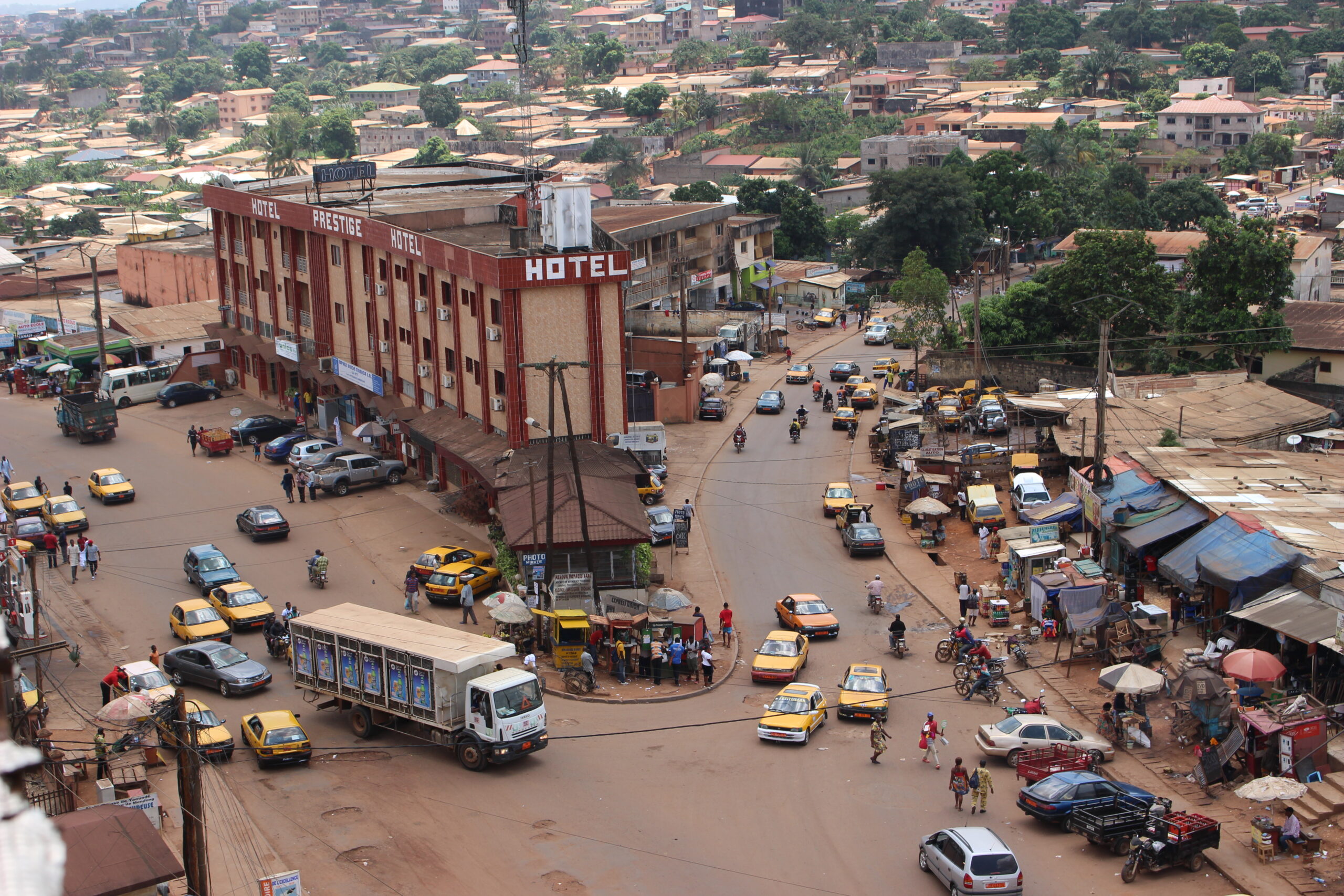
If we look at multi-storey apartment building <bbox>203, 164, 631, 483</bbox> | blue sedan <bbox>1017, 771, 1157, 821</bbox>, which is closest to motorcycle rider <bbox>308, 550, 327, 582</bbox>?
multi-storey apartment building <bbox>203, 164, 631, 483</bbox>

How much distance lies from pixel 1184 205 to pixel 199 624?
79.1 m

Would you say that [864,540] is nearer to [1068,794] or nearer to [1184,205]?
[1068,794]

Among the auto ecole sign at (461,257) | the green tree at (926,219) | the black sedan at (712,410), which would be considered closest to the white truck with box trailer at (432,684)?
the auto ecole sign at (461,257)

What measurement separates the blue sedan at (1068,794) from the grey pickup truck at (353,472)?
1108 inches

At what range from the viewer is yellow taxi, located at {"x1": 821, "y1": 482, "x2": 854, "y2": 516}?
4434 cm

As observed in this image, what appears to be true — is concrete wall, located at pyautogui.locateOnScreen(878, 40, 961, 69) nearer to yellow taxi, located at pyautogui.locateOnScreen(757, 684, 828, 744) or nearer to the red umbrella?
yellow taxi, located at pyautogui.locateOnScreen(757, 684, 828, 744)

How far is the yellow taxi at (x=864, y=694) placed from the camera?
29.2 meters

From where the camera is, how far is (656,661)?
3189 centimetres

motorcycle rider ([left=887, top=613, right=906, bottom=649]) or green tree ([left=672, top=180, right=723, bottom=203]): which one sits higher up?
green tree ([left=672, top=180, right=723, bottom=203])

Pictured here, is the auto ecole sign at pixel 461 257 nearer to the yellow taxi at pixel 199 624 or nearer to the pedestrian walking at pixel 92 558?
the yellow taxi at pixel 199 624

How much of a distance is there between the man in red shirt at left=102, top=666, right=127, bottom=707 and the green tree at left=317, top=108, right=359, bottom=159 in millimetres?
143151

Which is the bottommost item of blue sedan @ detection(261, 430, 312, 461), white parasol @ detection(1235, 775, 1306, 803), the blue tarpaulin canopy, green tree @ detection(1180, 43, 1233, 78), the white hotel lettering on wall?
blue sedan @ detection(261, 430, 312, 461)

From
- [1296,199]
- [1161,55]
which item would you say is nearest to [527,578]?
[1296,199]

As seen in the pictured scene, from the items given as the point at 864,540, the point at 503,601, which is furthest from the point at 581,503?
the point at 864,540
